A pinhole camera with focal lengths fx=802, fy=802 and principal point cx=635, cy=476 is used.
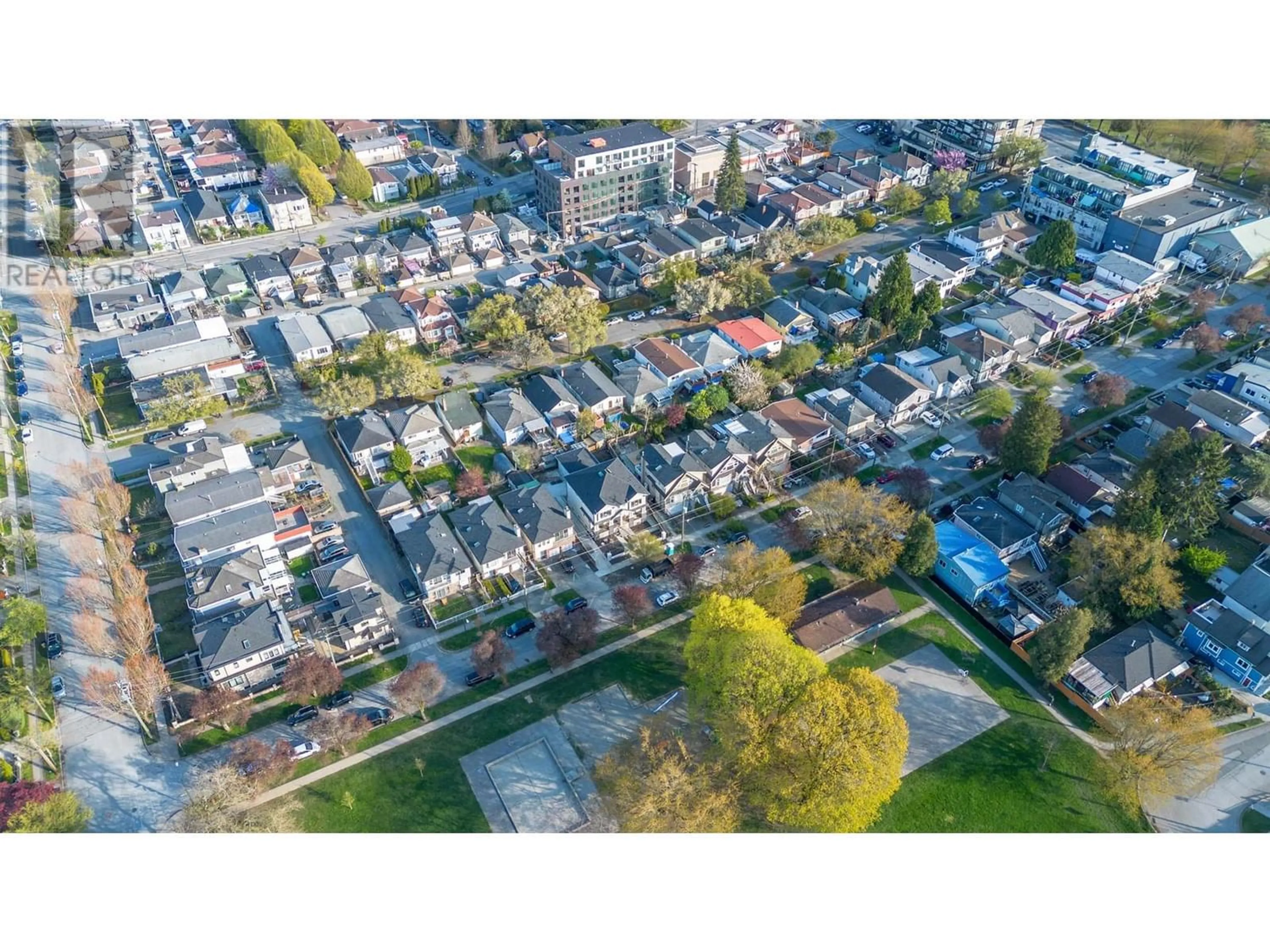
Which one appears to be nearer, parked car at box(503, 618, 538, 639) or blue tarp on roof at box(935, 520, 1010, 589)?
parked car at box(503, 618, 538, 639)

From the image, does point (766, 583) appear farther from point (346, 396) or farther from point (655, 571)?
point (346, 396)

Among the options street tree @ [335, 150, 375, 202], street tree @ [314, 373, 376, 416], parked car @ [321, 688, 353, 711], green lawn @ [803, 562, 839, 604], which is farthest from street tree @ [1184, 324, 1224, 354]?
street tree @ [335, 150, 375, 202]

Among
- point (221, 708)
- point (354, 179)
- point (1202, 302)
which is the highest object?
point (354, 179)

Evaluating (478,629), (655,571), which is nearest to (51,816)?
(478,629)

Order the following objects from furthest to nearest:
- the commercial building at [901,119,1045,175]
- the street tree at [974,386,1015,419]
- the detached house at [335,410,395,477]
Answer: the commercial building at [901,119,1045,175] < the street tree at [974,386,1015,419] < the detached house at [335,410,395,477]

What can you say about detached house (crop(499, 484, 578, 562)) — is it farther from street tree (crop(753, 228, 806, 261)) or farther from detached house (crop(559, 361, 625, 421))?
street tree (crop(753, 228, 806, 261))
